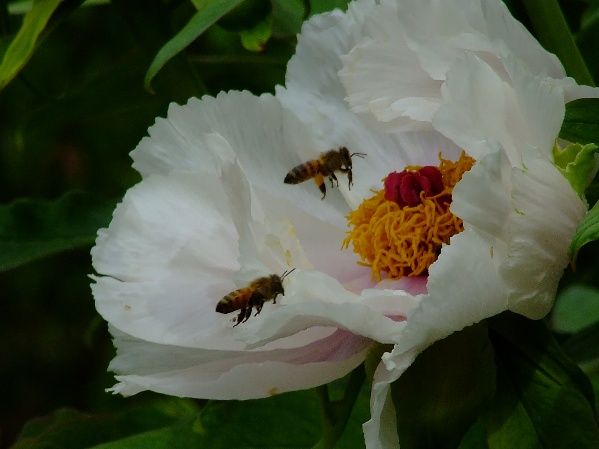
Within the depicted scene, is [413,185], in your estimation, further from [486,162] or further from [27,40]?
[27,40]

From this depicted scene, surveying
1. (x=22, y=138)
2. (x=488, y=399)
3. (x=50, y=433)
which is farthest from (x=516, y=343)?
(x=22, y=138)

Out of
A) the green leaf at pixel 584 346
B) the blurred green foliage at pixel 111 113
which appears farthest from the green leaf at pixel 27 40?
the green leaf at pixel 584 346

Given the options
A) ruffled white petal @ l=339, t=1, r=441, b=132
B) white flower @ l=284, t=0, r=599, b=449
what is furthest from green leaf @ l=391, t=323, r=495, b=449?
ruffled white petal @ l=339, t=1, r=441, b=132

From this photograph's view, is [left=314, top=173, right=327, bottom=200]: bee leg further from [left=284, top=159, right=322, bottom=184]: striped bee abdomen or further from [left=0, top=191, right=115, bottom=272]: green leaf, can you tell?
[left=0, top=191, right=115, bottom=272]: green leaf

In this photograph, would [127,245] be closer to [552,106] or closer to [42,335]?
[552,106]

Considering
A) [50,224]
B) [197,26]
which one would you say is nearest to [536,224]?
[197,26]
